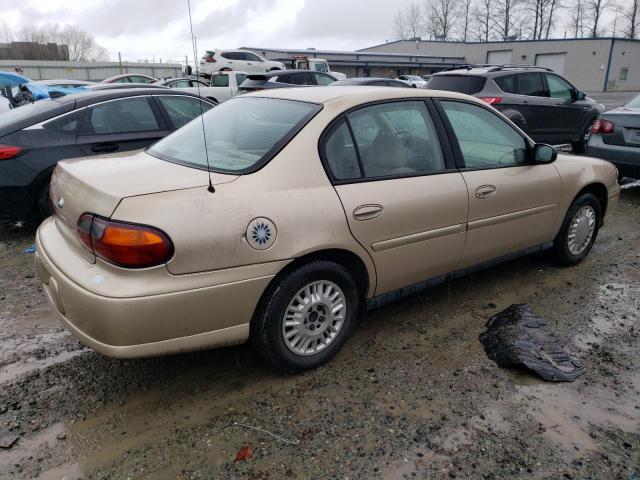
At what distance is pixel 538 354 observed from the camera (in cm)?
332

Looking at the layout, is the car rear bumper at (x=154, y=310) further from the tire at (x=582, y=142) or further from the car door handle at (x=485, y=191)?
the tire at (x=582, y=142)

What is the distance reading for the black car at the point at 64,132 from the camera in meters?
5.09

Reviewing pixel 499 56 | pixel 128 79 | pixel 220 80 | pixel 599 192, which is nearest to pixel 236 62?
pixel 128 79

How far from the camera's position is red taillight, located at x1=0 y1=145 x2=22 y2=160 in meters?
5.04

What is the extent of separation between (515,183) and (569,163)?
84 cm

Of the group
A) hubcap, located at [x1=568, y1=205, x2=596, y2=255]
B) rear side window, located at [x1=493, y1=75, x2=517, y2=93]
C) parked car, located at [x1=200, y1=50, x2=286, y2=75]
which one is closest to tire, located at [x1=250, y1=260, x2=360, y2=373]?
hubcap, located at [x1=568, y1=205, x2=596, y2=255]

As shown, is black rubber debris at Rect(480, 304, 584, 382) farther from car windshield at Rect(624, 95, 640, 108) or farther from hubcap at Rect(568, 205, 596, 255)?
car windshield at Rect(624, 95, 640, 108)

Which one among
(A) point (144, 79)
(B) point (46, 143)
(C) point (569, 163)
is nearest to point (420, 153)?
(C) point (569, 163)

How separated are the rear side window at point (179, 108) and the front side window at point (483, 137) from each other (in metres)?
3.33

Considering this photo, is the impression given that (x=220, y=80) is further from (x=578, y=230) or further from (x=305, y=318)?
(x=305, y=318)

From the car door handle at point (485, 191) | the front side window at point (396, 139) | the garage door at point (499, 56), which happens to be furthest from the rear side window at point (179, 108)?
the garage door at point (499, 56)

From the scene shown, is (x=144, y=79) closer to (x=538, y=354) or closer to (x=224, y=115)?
(x=224, y=115)

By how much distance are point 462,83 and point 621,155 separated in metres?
3.26

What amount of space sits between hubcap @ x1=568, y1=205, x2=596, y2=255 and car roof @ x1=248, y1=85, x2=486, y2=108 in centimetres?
173
